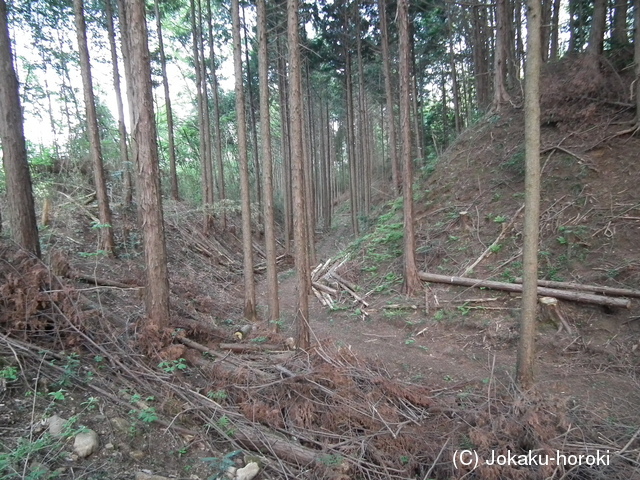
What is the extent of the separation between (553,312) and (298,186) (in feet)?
19.6

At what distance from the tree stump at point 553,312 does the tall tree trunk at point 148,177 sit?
7.46 meters

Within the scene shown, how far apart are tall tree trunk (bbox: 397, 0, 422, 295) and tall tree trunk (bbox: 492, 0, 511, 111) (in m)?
5.57

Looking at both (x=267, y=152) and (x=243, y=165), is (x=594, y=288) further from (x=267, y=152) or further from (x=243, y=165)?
(x=243, y=165)

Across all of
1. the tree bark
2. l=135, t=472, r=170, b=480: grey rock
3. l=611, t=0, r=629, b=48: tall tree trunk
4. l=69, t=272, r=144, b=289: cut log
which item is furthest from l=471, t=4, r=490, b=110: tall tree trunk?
l=135, t=472, r=170, b=480: grey rock

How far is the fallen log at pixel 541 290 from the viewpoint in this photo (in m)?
6.77

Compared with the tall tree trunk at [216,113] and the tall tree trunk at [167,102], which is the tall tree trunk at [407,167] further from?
the tall tree trunk at [167,102]

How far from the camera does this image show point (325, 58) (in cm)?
1789

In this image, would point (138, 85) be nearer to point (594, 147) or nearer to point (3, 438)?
point (3, 438)

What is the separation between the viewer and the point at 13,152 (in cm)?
556

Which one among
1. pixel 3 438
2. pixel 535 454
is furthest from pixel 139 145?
pixel 535 454

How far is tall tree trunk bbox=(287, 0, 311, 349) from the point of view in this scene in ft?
22.3

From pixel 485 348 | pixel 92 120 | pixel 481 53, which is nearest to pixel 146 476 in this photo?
pixel 485 348

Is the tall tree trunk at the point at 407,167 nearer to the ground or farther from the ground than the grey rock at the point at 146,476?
farther from the ground

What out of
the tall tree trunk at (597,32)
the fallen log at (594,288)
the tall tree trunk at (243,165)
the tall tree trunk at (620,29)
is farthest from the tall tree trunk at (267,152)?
the tall tree trunk at (620,29)
